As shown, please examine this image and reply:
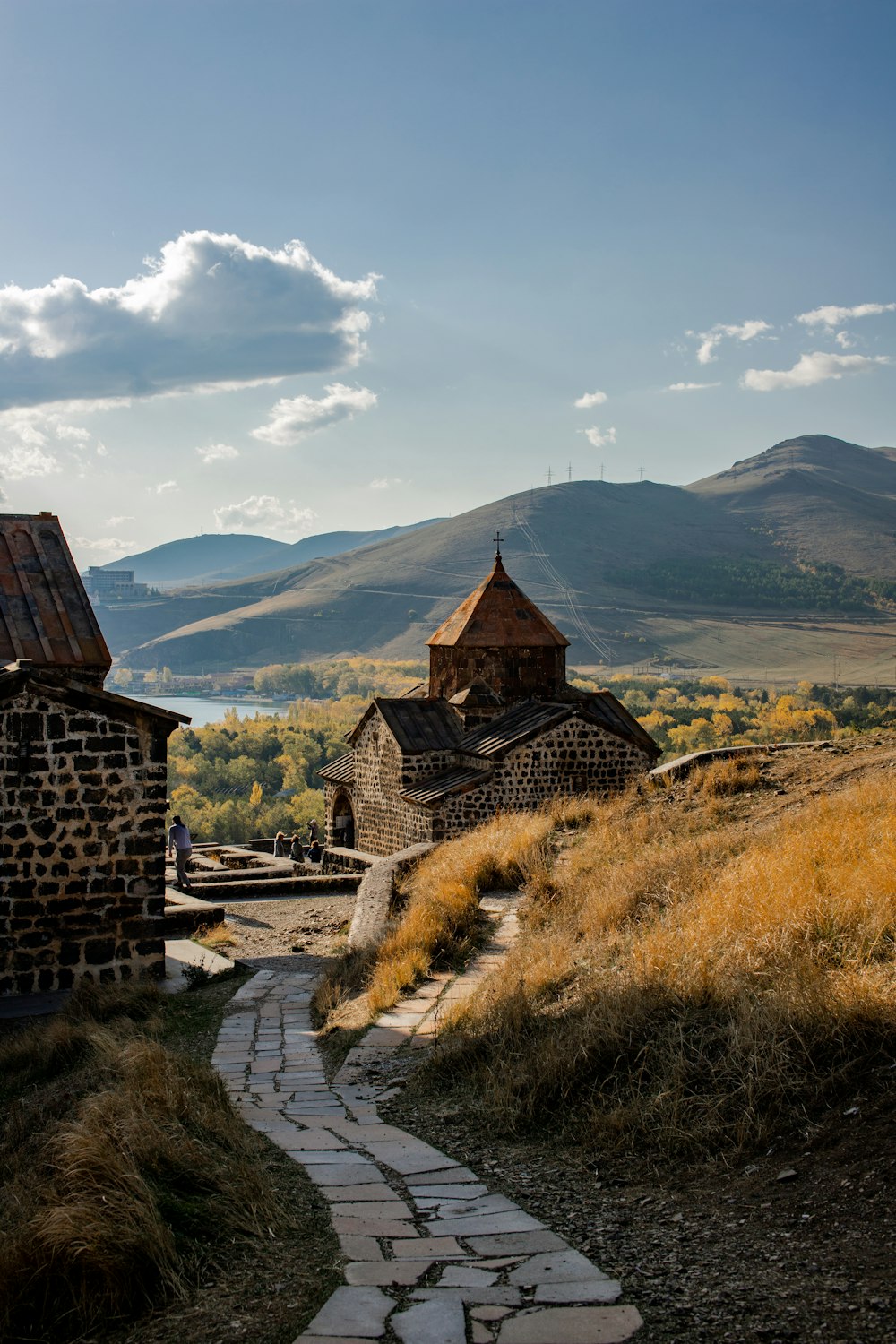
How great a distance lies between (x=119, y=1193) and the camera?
3303 millimetres

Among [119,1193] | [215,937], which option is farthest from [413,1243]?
[215,937]

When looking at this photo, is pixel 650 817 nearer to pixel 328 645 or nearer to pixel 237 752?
pixel 237 752

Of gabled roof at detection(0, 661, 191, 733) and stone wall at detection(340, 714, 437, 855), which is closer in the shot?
gabled roof at detection(0, 661, 191, 733)

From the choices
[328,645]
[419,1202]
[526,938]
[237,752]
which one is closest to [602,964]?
[526,938]

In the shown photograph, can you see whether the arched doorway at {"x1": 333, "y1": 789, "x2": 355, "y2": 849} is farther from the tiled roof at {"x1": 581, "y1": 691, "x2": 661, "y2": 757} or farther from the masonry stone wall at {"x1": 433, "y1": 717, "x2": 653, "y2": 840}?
the tiled roof at {"x1": 581, "y1": 691, "x2": 661, "y2": 757}

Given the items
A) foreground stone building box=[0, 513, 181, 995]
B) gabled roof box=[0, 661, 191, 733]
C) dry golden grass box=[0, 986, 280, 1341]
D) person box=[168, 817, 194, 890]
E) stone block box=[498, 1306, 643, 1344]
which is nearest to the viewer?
stone block box=[498, 1306, 643, 1344]

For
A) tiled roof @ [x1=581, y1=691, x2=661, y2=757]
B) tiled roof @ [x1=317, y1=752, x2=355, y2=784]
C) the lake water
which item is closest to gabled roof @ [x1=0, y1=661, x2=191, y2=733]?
tiled roof @ [x1=581, y1=691, x2=661, y2=757]

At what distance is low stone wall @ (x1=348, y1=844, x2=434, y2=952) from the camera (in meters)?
9.23

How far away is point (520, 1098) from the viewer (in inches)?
188

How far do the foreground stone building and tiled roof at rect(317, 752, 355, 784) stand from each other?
1293cm

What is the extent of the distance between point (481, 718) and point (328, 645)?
148053 mm

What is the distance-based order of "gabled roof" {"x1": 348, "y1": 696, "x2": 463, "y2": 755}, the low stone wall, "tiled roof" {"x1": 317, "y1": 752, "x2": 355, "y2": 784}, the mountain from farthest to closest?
the mountain
"tiled roof" {"x1": 317, "y1": 752, "x2": 355, "y2": 784}
"gabled roof" {"x1": 348, "y1": 696, "x2": 463, "y2": 755}
the low stone wall

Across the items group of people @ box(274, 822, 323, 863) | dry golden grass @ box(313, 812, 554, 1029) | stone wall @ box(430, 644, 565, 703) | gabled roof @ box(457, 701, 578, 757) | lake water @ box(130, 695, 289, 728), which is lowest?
lake water @ box(130, 695, 289, 728)

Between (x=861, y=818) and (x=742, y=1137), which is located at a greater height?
(x=861, y=818)
